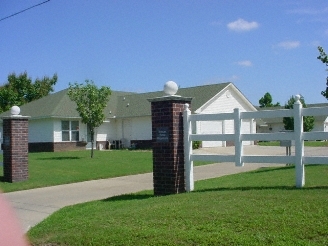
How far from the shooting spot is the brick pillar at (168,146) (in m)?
9.82

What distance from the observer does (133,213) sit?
7.59 metres

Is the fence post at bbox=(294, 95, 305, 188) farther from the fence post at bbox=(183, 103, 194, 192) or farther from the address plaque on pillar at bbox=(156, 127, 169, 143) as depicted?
the address plaque on pillar at bbox=(156, 127, 169, 143)

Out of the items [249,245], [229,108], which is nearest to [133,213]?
[249,245]

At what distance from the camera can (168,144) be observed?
9891mm

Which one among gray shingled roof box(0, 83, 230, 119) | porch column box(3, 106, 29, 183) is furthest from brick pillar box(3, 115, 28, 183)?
gray shingled roof box(0, 83, 230, 119)

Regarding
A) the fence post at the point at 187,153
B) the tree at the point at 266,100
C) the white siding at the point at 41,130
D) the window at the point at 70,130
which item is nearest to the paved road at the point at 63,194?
the fence post at the point at 187,153

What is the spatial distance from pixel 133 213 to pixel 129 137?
30.3m

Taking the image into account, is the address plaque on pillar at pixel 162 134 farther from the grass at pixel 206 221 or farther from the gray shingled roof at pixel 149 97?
the gray shingled roof at pixel 149 97

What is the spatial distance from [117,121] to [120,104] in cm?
231

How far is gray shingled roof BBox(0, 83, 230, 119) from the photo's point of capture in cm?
3447

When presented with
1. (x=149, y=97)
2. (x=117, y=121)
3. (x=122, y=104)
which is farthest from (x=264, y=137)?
(x=122, y=104)

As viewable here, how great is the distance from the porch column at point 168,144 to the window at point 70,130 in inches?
1024

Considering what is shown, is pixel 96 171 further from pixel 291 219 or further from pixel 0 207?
pixel 0 207

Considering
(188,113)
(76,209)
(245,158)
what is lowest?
(76,209)
